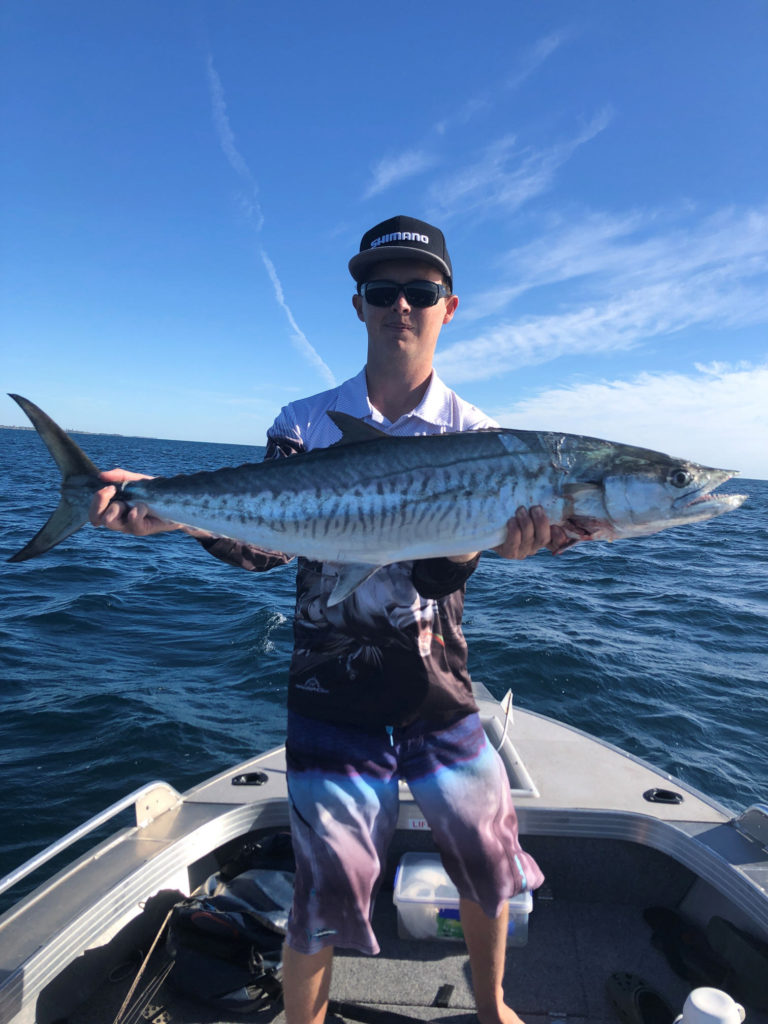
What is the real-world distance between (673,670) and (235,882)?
881 centimetres

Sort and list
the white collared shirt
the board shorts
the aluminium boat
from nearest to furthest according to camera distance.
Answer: the board shorts
the aluminium boat
the white collared shirt

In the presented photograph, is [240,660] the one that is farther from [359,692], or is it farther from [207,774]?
[359,692]

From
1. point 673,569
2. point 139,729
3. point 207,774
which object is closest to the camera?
point 207,774

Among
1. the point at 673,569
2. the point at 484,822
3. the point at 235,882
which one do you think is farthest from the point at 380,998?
the point at 673,569

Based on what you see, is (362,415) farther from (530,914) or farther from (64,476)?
(530,914)

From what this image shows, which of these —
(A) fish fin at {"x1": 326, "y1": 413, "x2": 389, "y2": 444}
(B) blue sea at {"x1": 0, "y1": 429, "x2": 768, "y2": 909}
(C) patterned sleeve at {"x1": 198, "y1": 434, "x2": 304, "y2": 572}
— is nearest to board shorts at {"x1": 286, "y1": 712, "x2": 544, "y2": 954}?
(C) patterned sleeve at {"x1": 198, "y1": 434, "x2": 304, "y2": 572}

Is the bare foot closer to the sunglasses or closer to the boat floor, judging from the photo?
the boat floor

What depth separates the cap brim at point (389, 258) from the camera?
11.0 feet

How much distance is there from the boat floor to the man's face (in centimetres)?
381

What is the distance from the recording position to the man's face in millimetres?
3418

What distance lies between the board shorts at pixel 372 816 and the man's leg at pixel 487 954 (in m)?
0.09

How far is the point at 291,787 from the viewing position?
9.77ft

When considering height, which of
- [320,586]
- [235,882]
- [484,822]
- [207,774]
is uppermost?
[320,586]

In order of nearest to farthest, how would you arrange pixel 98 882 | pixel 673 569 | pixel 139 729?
1. pixel 98 882
2. pixel 139 729
3. pixel 673 569
